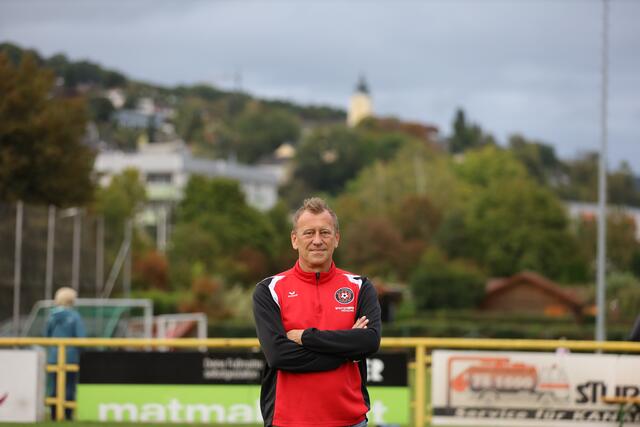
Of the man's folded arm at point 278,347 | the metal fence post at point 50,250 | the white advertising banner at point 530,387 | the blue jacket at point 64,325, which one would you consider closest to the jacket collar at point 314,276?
the man's folded arm at point 278,347

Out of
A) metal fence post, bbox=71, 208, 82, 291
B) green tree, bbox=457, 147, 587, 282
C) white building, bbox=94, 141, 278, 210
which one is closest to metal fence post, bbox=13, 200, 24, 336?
metal fence post, bbox=71, 208, 82, 291

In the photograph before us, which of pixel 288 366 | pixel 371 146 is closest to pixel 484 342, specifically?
pixel 288 366

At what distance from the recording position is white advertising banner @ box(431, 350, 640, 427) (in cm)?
1409

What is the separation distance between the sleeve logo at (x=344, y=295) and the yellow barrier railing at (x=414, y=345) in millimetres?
6944

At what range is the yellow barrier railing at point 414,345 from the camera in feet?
45.0

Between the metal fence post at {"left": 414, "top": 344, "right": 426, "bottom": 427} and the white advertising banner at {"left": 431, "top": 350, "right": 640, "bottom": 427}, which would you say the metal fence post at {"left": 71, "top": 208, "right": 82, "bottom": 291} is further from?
the white advertising banner at {"left": 431, "top": 350, "right": 640, "bottom": 427}

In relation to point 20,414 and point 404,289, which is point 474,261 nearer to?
point 404,289

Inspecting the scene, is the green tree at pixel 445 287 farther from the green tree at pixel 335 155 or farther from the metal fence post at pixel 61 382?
the green tree at pixel 335 155

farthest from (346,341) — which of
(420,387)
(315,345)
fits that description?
(420,387)

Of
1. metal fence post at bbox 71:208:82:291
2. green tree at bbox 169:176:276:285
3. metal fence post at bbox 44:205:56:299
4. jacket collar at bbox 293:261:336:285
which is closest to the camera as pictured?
jacket collar at bbox 293:261:336:285

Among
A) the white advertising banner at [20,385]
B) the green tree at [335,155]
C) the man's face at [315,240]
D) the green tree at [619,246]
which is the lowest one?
the white advertising banner at [20,385]

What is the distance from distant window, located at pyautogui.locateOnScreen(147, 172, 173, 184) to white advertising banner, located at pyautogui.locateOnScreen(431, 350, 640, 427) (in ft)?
413

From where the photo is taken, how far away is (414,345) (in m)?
14.2

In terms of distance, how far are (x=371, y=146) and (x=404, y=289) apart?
110 metres
